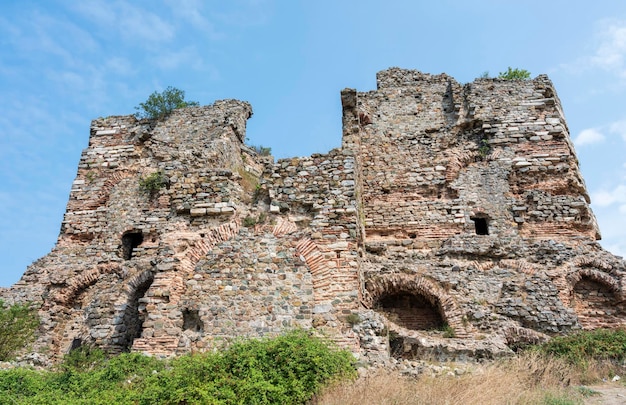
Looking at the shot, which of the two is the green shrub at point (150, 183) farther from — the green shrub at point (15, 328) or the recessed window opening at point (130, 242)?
the green shrub at point (15, 328)

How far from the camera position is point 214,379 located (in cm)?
Answer: 624

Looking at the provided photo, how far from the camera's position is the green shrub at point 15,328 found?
39.1ft

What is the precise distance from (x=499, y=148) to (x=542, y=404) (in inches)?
431

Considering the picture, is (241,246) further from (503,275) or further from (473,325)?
(503,275)

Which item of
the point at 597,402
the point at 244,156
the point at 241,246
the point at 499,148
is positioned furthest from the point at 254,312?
the point at 244,156

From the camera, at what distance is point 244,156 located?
1997 cm

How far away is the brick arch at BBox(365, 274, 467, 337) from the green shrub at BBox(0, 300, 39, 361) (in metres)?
9.21

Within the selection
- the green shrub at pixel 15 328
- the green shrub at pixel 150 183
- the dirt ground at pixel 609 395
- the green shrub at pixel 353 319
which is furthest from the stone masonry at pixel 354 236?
the dirt ground at pixel 609 395

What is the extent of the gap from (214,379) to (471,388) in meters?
3.47

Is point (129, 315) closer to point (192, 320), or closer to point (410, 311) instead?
point (192, 320)

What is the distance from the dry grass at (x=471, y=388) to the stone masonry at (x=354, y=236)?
1472mm

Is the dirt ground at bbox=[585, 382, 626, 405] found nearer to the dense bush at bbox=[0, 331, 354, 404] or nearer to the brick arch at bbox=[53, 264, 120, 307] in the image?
the dense bush at bbox=[0, 331, 354, 404]

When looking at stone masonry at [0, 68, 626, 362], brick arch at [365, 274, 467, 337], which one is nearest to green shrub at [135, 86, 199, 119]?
stone masonry at [0, 68, 626, 362]

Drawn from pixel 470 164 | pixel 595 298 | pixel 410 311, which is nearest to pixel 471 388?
pixel 410 311
